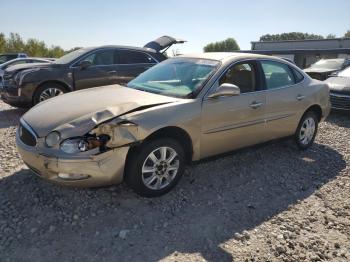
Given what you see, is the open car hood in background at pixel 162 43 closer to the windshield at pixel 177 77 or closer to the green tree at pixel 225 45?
the windshield at pixel 177 77

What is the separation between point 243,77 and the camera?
14.9ft

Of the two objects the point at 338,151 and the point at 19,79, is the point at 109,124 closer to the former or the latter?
the point at 338,151

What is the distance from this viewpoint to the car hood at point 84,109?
10.9ft

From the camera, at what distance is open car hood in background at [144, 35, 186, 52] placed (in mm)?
9279

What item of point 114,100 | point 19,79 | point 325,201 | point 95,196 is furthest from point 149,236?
point 19,79

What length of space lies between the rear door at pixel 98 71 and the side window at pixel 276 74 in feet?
13.8

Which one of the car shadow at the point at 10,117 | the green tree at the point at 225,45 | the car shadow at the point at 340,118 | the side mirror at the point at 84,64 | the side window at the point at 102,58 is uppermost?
the green tree at the point at 225,45

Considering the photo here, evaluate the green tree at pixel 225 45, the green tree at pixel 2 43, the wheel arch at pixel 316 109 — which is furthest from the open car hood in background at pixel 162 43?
the green tree at pixel 225 45

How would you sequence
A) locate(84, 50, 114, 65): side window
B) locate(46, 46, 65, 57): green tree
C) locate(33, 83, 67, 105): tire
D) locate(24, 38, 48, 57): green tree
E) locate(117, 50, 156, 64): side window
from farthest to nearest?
locate(46, 46, 65, 57): green tree, locate(24, 38, 48, 57): green tree, locate(117, 50, 156, 64): side window, locate(84, 50, 114, 65): side window, locate(33, 83, 67, 105): tire

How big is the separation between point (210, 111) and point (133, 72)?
4.69m

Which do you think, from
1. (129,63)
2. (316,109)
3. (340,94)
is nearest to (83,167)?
(316,109)

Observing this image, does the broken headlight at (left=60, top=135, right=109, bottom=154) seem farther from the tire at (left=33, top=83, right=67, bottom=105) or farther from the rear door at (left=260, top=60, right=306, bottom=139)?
the tire at (left=33, top=83, right=67, bottom=105)

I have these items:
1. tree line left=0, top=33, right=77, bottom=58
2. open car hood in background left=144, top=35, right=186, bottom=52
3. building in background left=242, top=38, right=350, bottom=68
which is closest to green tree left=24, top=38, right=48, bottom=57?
tree line left=0, top=33, right=77, bottom=58

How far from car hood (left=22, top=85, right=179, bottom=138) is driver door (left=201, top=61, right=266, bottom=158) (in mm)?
517
